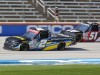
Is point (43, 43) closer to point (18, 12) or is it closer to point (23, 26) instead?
point (23, 26)

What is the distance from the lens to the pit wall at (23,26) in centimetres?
3200

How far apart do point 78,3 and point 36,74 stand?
78.8 ft

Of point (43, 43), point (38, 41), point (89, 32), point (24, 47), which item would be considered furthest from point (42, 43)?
point (89, 32)

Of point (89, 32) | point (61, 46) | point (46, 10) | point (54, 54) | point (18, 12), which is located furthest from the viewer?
point (46, 10)

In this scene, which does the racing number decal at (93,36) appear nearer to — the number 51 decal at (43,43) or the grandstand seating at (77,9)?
the number 51 decal at (43,43)

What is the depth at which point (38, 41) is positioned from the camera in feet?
75.0

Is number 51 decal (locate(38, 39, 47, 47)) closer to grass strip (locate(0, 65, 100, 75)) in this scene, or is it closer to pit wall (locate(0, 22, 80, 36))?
grass strip (locate(0, 65, 100, 75))

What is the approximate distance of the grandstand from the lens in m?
35.1

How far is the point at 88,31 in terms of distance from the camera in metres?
28.5

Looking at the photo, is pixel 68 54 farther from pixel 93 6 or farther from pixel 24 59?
pixel 93 6

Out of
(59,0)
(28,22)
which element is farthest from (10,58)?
(59,0)

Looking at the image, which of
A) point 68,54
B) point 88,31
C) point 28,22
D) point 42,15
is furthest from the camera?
point 42,15

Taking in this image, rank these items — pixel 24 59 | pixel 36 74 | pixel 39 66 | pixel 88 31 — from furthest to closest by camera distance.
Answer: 1. pixel 88 31
2. pixel 24 59
3. pixel 39 66
4. pixel 36 74

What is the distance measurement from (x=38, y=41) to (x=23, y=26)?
31.7ft
